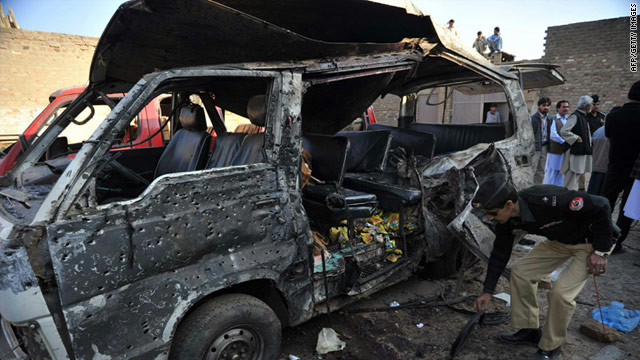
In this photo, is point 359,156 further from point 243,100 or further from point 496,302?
point 496,302

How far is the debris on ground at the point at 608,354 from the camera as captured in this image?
2.69 meters

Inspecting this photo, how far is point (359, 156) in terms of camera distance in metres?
4.48

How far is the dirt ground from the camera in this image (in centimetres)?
281

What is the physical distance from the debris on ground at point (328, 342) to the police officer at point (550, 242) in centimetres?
114

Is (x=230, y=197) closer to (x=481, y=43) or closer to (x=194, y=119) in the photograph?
(x=194, y=119)

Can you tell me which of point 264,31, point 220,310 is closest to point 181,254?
point 220,310

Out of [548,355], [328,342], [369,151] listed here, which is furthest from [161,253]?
[369,151]

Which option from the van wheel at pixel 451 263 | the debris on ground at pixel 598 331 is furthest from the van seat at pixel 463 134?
the debris on ground at pixel 598 331

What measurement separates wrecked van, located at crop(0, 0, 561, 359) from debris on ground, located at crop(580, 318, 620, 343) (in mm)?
1056

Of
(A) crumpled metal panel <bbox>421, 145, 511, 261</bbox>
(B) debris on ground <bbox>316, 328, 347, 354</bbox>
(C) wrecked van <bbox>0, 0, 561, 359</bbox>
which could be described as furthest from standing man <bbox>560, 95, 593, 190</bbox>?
(B) debris on ground <bbox>316, 328, 347, 354</bbox>

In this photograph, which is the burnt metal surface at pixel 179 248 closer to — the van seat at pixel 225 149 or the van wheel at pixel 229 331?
the van wheel at pixel 229 331

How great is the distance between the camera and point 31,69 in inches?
453

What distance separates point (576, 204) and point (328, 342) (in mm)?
2136

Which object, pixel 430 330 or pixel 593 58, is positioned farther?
pixel 593 58
